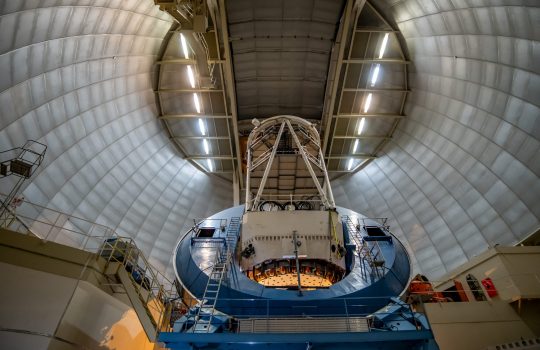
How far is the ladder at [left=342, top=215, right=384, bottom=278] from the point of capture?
10.9 m

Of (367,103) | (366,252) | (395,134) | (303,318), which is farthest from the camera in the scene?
(395,134)

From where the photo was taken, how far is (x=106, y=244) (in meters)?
10.2

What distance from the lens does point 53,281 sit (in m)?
8.26

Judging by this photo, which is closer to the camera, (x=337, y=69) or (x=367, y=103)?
(x=337, y=69)

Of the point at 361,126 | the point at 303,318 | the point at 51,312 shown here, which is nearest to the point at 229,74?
the point at 361,126

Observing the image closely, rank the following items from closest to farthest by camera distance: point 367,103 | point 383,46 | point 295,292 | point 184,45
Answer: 1. point 295,292
2. point 184,45
3. point 383,46
4. point 367,103

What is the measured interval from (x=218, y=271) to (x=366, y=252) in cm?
524

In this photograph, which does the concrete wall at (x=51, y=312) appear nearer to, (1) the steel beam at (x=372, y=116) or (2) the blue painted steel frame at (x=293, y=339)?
(2) the blue painted steel frame at (x=293, y=339)

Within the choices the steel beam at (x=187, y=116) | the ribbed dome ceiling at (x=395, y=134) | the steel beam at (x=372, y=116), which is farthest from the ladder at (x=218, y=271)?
the steel beam at (x=372, y=116)

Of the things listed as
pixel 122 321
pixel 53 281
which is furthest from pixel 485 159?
pixel 53 281

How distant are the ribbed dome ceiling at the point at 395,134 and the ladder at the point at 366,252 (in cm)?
805

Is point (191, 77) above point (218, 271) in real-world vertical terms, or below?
above

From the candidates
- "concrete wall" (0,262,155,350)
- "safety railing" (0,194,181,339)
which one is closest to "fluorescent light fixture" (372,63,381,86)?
"safety railing" (0,194,181,339)

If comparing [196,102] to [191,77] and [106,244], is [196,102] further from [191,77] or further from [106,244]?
[106,244]
